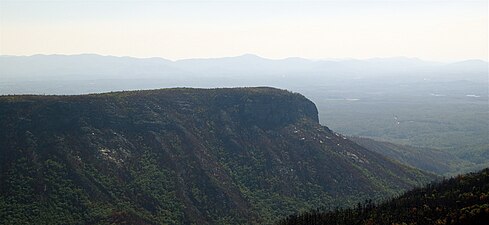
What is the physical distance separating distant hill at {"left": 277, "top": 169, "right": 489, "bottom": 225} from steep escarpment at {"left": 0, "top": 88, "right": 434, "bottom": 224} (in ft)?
124

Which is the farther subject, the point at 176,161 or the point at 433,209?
the point at 176,161

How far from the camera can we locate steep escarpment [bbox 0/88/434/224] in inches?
5054

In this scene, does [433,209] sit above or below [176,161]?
below

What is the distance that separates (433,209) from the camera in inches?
3797

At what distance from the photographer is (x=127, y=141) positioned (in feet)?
506

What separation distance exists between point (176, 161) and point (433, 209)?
86.1 m

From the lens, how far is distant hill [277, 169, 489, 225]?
84.4m

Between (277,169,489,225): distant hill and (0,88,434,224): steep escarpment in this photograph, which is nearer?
(277,169,489,225): distant hill

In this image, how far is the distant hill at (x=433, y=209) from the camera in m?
84.4

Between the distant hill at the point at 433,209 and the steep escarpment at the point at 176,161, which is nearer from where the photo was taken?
the distant hill at the point at 433,209

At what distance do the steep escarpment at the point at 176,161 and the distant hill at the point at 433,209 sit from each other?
37.9 meters

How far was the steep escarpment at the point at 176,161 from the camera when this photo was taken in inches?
5054

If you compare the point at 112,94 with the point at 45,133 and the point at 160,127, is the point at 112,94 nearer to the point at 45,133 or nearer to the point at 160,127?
the point at 160,127

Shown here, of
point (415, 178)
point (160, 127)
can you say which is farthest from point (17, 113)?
point (415, 178)
